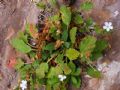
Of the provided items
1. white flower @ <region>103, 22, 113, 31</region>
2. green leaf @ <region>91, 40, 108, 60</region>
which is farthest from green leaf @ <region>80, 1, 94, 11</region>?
green leaf @ <region>91, 40, 108, 60</region>

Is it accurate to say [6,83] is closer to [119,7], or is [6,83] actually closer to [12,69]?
[12,69]

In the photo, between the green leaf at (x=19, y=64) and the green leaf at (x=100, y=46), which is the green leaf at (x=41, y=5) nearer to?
the green leaf at (x=19, y=64)

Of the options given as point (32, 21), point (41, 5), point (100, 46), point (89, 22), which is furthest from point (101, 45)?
point (32, 21)

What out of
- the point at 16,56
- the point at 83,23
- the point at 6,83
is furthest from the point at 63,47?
the point at 6,83

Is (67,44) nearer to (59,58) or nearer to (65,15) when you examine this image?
(59,58)

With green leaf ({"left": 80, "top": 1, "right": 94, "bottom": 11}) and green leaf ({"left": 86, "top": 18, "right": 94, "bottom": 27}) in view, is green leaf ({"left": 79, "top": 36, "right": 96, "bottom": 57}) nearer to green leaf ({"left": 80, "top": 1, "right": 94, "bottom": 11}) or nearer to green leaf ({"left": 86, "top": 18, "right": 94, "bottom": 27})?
green leaf ({"left": 86, "top": 18, "right": 94, "bottom": 27})

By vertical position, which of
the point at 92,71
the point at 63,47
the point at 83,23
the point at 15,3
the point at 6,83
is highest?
the point at 15,3

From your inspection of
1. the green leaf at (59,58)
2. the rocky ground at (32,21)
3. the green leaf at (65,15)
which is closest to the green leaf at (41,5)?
the rocky ground at (32,21)
